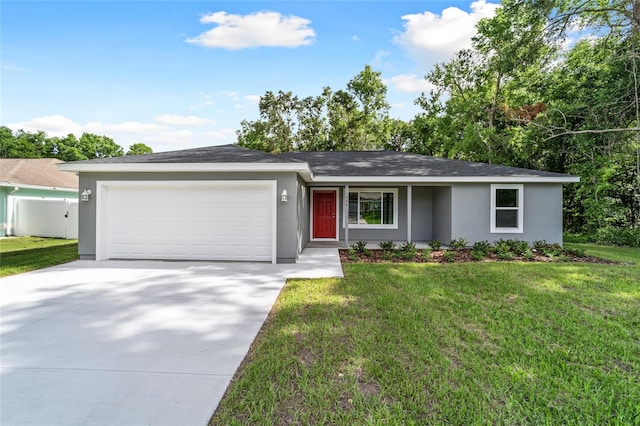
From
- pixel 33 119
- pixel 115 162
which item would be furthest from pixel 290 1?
pixel 33 119

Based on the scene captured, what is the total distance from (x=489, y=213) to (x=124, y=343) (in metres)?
10.7

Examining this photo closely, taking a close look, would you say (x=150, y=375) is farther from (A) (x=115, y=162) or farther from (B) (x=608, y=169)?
(B) (x=608, y=169)

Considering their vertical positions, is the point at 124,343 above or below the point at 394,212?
below

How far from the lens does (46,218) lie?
14008 millimetres

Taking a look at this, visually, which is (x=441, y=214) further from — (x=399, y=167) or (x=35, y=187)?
(x=35, y=187)

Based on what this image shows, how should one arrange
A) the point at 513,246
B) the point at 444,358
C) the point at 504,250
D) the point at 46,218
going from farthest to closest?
the point at 46,218
the point at 513,246
the point at 504,250
the point at 444,358

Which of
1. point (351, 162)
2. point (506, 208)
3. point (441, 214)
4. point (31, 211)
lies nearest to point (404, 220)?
point (441, 214)

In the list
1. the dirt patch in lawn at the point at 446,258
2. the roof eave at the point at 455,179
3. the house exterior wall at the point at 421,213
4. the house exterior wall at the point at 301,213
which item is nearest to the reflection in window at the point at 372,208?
the house exterior wall at the point at 421,213

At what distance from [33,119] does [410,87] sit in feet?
135

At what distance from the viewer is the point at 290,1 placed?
39.4 feet

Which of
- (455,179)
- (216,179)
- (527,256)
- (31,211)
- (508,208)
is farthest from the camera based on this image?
(31,211)

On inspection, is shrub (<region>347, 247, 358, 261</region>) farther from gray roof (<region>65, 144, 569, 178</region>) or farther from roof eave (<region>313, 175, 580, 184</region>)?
gray roof (<region>65, 144, 569, 178</region>)

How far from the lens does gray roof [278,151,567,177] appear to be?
1050 centimetres

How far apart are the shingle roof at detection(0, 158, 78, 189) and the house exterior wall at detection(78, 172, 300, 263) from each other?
9.38 meters
